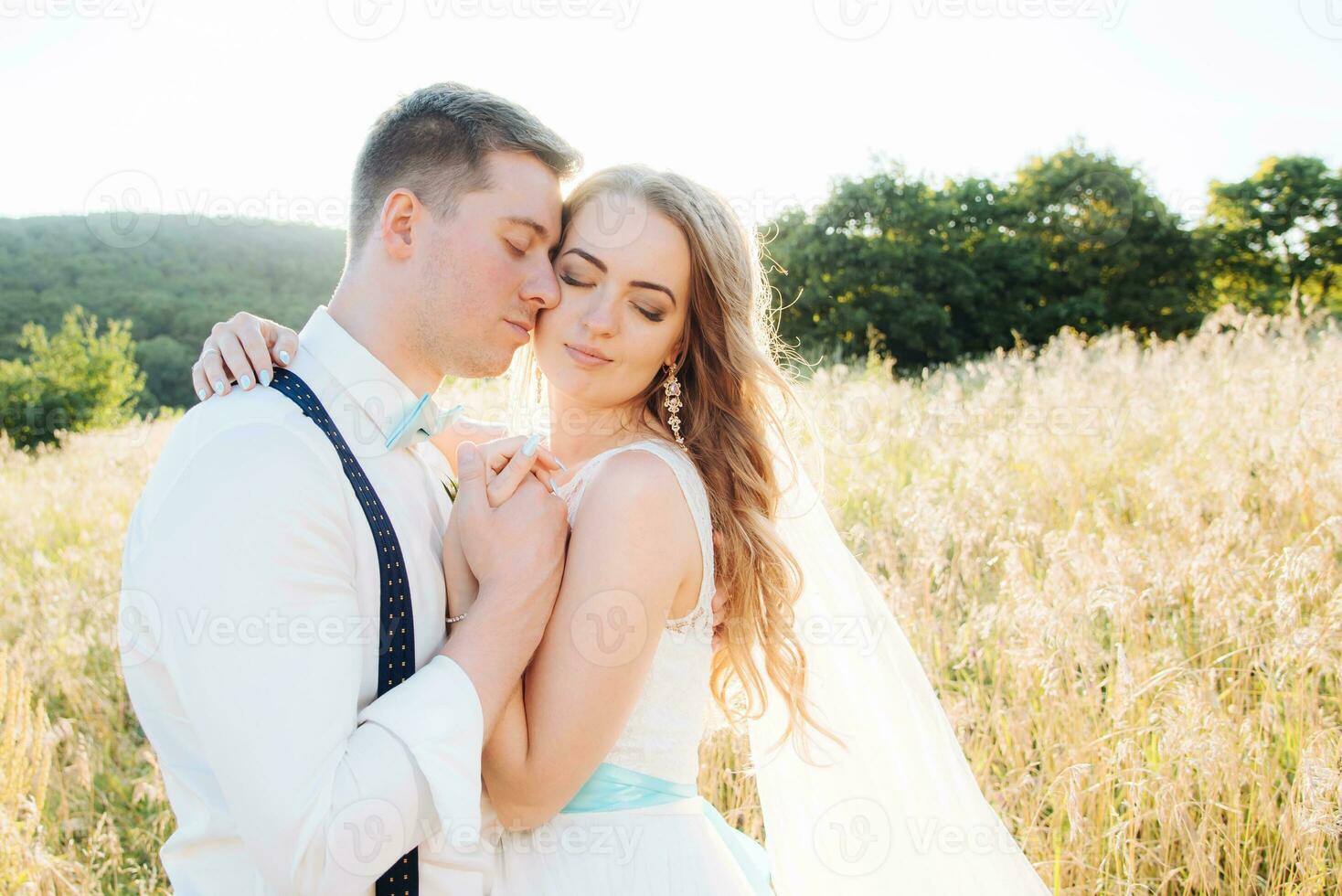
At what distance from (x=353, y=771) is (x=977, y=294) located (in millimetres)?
25014

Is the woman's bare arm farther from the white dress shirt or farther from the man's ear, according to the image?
the man's ear

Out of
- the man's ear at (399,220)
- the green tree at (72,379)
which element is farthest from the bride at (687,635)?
the green tree at (72,379)

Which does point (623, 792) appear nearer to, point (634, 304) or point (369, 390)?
point (369, 390)

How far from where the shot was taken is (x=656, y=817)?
7.10ft

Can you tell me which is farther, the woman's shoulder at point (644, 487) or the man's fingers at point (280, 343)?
the woman's shoulder at point (644, 487)

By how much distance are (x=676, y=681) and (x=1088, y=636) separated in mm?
1984

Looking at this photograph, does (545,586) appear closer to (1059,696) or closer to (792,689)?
(792,689)

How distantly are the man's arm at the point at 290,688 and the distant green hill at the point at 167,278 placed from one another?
3633 centimetres

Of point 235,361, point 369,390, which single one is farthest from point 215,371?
point 369,390

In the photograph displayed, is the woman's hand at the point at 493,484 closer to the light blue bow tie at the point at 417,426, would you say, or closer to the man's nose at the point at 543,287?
the light blue bow tie at the point at 417,426

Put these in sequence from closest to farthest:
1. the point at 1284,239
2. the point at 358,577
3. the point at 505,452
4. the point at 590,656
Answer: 1. the point at 358,577
2. the point at 590,656
3. the point at 505,452
4. the point at 1284,239

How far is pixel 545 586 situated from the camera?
1867 mm

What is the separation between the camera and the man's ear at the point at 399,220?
214cm

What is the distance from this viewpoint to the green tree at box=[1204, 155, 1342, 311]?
86.9ft
